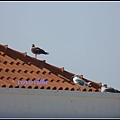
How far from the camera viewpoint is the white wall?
26.2 feet

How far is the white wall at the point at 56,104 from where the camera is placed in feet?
26.2

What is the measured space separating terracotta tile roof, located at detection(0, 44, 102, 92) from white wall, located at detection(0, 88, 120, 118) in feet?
1.56

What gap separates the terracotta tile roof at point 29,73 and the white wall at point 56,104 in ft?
1.56

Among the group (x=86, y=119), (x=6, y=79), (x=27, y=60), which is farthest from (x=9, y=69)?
(x=86, y=119)

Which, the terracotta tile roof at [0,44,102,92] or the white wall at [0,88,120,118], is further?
the terracotta tile roof at [0,44,102,92]

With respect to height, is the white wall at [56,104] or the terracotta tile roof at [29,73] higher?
the terracotta tile roof at [29,73]

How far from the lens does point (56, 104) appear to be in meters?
8.44

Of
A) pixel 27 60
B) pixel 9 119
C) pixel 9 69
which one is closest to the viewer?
pixel 9 119

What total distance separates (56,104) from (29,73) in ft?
5.52

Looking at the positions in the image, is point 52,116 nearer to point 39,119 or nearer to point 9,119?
point 39,119

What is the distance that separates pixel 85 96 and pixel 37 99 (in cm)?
114

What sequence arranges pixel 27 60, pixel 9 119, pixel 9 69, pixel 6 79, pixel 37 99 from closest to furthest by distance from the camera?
1. pixel 9 119
2. pixel 37 99
3. pixel 6 79
4. pixel 9 69
5. pixel 27 60

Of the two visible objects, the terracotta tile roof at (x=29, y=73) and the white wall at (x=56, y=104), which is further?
the terracotta tile roof at (x=29, y=73)

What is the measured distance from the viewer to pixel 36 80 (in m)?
9.27
